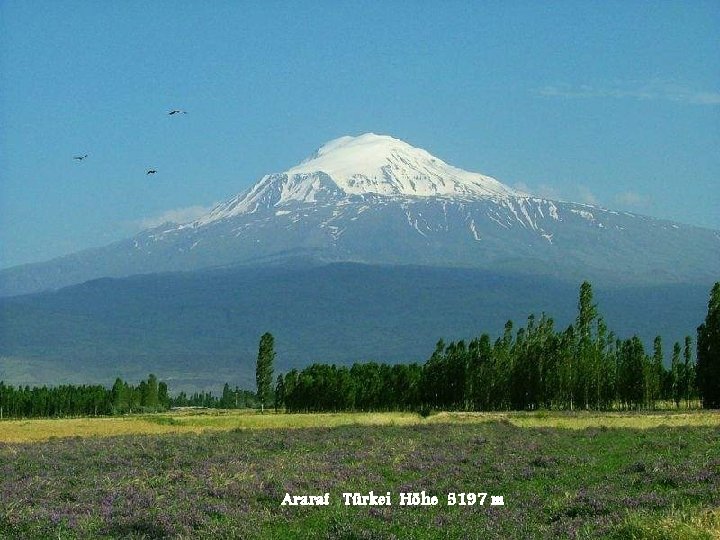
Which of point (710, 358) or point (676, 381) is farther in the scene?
point (676, 381)

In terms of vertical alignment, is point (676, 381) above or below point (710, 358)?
below

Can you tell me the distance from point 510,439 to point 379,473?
1241 centimetres

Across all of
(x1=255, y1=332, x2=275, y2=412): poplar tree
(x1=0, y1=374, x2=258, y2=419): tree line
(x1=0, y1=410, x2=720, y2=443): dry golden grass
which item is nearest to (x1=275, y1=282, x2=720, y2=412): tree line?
(x1=255, y1=332, x2=275, y2=412): poplar tree

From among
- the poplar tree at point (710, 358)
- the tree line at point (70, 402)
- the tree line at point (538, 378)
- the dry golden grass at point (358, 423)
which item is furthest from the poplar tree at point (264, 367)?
the poplar tree at point (710, 358)

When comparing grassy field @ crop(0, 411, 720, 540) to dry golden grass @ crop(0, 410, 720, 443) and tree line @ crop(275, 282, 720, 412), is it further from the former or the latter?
tree line @ crop(275, 282, 720, 412)

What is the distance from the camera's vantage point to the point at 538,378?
315ft

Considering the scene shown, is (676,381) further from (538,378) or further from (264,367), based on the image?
(264,367)

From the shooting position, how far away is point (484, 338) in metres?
105

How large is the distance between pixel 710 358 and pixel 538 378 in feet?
51.1

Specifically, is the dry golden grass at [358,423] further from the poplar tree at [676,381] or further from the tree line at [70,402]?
the tree line at [70,402]

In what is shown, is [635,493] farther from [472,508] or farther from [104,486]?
[104,486]

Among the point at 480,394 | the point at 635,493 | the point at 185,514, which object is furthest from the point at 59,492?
the point at 480,394

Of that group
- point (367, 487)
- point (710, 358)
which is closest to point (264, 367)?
point (710, 358)

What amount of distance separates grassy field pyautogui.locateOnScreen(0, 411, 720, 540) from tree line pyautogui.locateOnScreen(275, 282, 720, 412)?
183 ft
